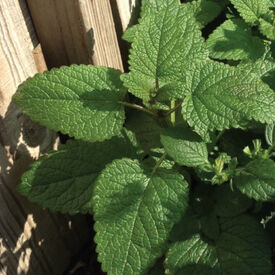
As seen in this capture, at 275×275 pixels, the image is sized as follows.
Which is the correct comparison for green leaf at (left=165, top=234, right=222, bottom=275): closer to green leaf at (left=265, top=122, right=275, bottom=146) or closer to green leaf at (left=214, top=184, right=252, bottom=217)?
green leaf at (left=214, top=184, right=252, bottom=217)

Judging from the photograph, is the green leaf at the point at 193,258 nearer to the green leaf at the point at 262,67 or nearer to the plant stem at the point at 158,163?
the plant stem at the point at 158,163

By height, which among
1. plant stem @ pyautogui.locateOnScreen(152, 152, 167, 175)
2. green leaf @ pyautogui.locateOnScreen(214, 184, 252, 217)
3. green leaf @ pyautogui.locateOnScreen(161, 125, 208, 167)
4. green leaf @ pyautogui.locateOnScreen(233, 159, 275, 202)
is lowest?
green leaf @ pyautogui.locateOnScreen(214, 184, 252, 217)

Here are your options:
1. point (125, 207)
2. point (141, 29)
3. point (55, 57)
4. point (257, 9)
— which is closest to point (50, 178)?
point (125, 207)

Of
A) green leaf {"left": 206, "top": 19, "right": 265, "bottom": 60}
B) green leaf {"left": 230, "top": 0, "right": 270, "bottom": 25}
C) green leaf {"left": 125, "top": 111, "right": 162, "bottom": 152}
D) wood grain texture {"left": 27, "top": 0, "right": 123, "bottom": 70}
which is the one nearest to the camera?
wood grain texture {"left": 27, "top": 0, "right": 123, "bottom": 70}

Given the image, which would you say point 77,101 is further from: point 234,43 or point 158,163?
point 234,43

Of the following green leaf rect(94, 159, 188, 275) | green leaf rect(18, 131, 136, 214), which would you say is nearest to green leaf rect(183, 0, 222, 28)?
green leaf rect(18, 131, 136, 214)

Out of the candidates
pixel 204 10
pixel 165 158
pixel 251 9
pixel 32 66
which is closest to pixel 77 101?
pixel 32 66
